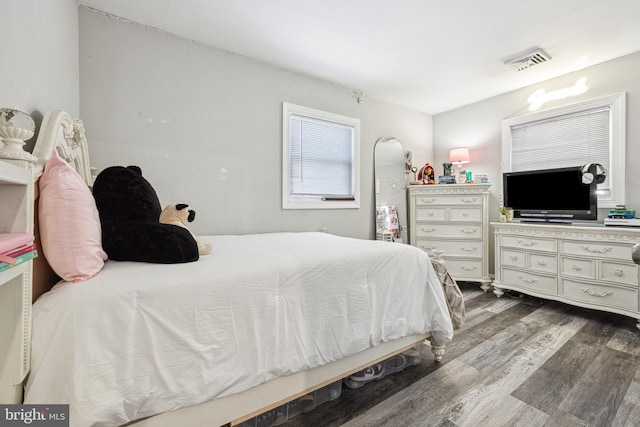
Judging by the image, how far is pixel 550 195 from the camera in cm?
307

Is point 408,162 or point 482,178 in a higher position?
point 408,162

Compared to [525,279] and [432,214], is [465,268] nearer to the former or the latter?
[525,279]

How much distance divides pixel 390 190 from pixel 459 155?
1088 millimetres

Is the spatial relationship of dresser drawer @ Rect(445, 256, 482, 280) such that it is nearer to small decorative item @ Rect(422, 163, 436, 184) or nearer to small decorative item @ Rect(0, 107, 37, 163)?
small decorative item @ Rect(422, 163, 436, 184)

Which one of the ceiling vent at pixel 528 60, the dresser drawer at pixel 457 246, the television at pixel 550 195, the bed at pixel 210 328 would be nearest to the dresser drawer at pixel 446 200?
the television at pixel 550 195

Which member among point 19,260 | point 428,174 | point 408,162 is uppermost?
point 408,162

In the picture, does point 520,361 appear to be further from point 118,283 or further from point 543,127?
point 543,127

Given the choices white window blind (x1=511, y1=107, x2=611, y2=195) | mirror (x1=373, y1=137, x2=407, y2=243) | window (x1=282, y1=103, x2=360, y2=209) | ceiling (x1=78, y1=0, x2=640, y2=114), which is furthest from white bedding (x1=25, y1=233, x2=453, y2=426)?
white window blind (x1=511, y1=107, x2=611, y2=195)

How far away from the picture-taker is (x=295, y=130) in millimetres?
3080

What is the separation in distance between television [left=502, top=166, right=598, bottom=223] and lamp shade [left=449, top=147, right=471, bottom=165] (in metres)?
0.59

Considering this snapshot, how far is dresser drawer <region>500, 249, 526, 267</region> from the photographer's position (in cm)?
310

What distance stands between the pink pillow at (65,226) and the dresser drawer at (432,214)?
137 inches

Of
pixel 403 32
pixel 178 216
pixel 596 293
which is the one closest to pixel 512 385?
pixel 596 293

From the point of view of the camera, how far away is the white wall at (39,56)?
104 centimetres
